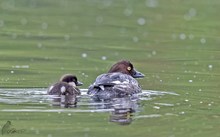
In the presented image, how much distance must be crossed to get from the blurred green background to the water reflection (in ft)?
0.71

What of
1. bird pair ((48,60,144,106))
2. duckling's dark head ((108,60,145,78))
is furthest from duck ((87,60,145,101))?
duckling's dark head ((108,60,145,78))

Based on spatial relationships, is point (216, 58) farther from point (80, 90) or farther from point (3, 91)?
point (3, 91)

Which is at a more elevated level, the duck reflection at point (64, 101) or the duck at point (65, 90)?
the duck at point (65, 90)

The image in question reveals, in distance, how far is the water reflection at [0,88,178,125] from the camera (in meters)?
12.0

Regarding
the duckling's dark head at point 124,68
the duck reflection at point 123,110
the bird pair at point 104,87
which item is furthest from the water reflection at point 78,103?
the duckling's dark head at point 124,68

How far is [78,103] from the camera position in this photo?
12781 mm

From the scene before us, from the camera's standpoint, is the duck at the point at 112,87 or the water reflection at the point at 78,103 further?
the duck at the point at 112,87

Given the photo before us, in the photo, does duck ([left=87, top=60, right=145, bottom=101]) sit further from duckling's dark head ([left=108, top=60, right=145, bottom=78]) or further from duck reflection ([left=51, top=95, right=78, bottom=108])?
duckling's dark head ([left=108, top=60, right=145, bottom=78])

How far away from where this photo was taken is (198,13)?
93.1 feet

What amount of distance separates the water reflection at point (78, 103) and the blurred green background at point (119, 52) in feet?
0.71

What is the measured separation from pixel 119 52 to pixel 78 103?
7.20 meters

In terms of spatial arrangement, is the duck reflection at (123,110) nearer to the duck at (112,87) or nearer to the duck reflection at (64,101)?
the duck at (112,87)

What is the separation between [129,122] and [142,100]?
182cm

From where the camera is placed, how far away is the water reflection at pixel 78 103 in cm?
1202
